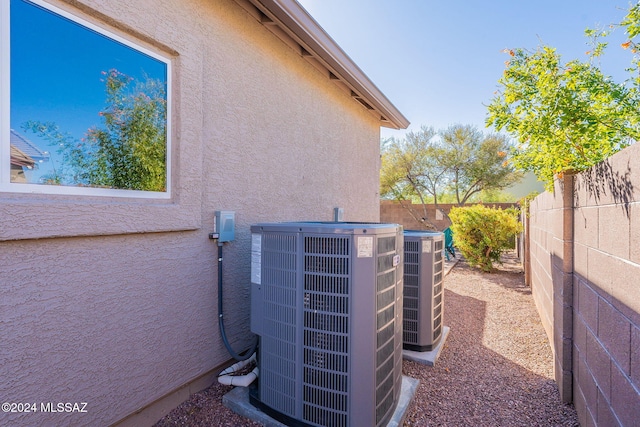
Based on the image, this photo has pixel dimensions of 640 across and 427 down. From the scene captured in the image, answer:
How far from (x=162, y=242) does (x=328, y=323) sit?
1.30 meters

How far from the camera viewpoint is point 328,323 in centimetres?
196

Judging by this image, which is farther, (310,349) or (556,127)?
(556,127)

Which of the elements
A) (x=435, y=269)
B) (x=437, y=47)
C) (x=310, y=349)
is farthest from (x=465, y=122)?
(x=310, y=349)

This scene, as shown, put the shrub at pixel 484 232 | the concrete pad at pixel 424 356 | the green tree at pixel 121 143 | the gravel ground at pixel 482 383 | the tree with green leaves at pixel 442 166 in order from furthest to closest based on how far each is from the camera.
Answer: the tree with green leaves at pixel 442 166, the shrub at pixel 484 232, the concrete pad at pixel 424 356, the gravel ground at pixel 482 383, the green tree at pixel 121 143

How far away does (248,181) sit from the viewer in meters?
3.12

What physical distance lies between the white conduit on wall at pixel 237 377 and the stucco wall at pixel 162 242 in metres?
0.18

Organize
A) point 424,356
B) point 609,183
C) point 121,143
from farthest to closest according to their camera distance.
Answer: point 424,356
point 121,143
point 609,183

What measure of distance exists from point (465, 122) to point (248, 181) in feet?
48.7

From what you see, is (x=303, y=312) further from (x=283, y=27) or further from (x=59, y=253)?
(x=283, y=27)

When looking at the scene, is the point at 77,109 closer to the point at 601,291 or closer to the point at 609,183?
the point at 609,183

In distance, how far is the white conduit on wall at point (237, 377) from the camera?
245 centimetres

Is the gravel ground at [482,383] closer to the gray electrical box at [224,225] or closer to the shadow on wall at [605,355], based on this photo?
the shadow on wall at [605,355]

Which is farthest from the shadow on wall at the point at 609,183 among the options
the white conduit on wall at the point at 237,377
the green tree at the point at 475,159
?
the green tree at the point at 475,159

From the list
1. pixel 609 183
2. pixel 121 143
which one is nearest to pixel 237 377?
pixel 121 143
